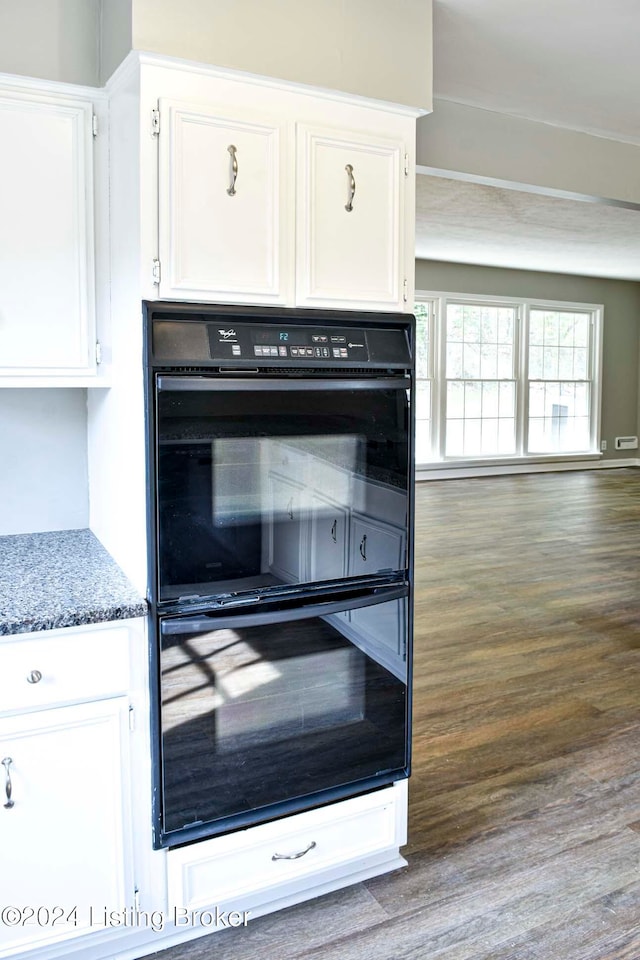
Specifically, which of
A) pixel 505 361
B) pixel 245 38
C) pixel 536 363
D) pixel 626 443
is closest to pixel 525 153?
pixel 245 38

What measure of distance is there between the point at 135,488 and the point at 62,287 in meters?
0.60

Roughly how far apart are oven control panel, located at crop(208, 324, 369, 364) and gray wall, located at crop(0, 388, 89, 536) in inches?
31.3

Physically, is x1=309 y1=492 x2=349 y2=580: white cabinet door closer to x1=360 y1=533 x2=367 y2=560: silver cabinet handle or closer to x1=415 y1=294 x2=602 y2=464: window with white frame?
x1=360 y1=533 x2=367 y2=560: silver cabinet handle

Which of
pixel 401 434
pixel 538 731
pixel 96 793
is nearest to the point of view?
pixel 96 793

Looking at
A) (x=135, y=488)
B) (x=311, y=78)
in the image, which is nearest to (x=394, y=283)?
(x=311, y=78)

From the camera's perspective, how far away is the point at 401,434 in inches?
78.2

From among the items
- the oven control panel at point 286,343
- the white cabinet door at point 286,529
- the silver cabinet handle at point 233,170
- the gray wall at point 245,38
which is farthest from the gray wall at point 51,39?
the white cabinet door at point 286,529

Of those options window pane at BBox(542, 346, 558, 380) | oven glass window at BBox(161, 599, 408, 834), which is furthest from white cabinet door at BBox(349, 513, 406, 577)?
window pane at BBox(542, 346, 558, 380)

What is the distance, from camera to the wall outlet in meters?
11.8

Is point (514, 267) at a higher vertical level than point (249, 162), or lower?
higher

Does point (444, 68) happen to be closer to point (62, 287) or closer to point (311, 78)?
point (311, 78)

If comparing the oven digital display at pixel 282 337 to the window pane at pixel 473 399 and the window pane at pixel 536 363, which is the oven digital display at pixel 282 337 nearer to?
the window pane at pixel 473 399

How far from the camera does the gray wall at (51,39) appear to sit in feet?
6.44

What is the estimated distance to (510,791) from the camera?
2600 mm
